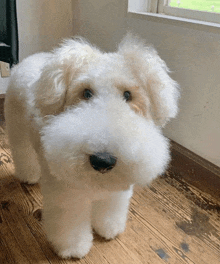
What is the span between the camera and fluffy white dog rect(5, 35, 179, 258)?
2.17 ft

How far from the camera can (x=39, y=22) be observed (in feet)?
6.93

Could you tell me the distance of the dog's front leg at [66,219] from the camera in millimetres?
923

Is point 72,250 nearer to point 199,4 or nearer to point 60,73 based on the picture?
point 60,73

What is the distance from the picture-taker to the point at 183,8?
1.42 m

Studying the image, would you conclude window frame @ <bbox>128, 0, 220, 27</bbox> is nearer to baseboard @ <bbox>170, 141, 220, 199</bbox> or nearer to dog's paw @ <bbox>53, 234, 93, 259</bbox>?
baseboard @ <bbox>170, 141, 220, 199</bbox>

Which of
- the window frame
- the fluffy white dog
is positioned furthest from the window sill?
the fluffy white dog

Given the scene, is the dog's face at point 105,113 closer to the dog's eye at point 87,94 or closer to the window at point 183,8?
the dog's eye at point 87,94

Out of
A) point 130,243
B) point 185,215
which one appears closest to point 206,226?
point 185,215

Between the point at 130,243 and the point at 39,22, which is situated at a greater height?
the point at 39,22

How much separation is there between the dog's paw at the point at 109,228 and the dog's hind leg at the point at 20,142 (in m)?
0.47

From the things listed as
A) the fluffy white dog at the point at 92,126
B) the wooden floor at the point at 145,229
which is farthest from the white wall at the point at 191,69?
the fluffy white dog at the point at 92,126

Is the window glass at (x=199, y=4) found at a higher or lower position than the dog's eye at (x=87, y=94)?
higher

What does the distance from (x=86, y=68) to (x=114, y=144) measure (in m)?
0.30

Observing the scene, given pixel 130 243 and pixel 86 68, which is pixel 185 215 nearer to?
pixel 130 243
